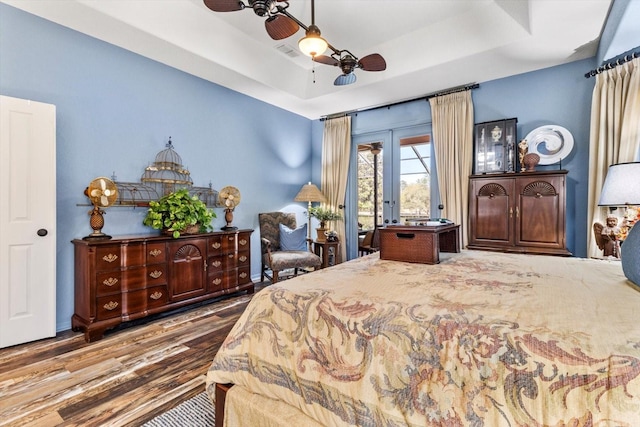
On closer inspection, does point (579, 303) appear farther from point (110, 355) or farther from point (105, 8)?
point (105, 8)

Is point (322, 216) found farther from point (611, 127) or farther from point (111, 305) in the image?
point (611, 127)

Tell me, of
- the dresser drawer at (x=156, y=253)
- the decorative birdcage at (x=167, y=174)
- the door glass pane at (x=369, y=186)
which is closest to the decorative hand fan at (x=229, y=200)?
the decorative birdcage at (x=167, y=174)

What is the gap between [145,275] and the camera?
2.99 m

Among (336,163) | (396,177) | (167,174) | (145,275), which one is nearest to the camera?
(145,275)

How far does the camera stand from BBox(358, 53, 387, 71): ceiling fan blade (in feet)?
8.89

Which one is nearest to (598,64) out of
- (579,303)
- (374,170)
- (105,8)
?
(374,170)

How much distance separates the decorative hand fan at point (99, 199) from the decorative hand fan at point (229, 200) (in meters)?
1.32

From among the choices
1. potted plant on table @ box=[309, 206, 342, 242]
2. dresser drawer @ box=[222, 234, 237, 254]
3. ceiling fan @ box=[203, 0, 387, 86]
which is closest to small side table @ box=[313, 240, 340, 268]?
potted plant on table @ box=[309, 206, 342, 242]

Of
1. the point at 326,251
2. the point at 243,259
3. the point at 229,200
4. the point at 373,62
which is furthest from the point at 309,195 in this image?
the point at 373,62

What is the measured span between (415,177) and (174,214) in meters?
3.34

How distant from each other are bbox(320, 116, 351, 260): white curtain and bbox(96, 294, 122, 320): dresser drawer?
333cm

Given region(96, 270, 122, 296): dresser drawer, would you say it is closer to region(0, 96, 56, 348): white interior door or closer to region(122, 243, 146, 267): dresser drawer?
region(122, 243, 146, 267): dresser drawer

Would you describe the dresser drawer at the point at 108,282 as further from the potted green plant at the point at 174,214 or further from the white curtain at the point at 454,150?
the white curtain at the point at 454,150

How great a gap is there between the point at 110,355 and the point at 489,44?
449 cm
